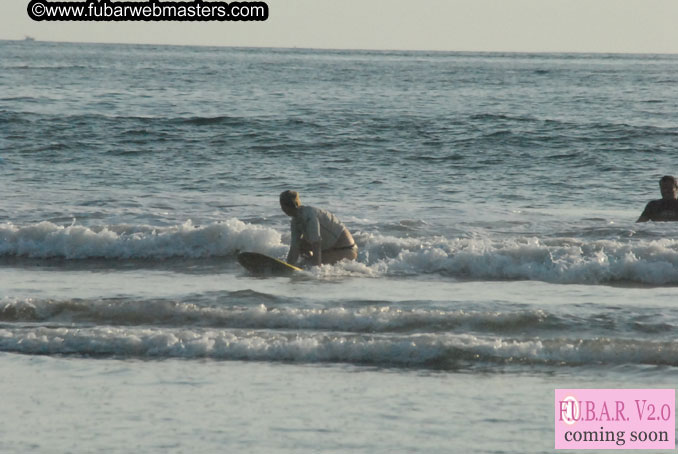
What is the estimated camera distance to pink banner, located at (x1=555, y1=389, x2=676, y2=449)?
693 centimetres

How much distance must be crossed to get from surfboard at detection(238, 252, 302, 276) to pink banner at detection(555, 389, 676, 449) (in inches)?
214

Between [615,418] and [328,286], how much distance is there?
204 inches

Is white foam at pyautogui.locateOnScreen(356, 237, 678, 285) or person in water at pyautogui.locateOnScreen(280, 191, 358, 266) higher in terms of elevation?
person in water at pyautogui.locateOnScreen(280, 191, 358, 266)

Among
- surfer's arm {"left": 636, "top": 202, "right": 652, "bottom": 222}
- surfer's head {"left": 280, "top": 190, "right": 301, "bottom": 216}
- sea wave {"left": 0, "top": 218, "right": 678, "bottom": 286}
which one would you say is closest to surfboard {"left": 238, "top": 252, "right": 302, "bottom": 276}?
sea wave {"left": 0, "top": 218, "right": 678, "bottom": 286}

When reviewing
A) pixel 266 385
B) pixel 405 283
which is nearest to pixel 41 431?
pixel 266 385

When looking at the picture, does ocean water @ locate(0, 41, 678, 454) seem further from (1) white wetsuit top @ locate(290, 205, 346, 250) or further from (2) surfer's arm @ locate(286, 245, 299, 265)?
(1) white wetsuit top @ locate(290, 205, 346, 250)

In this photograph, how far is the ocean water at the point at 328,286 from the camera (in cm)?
734

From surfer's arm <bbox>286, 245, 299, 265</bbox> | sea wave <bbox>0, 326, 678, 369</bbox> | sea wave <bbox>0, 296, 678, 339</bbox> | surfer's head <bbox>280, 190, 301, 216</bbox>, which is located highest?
surfer's head <bbox>280, 190, 301, 216</bbox>

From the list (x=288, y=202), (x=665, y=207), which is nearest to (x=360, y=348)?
(x=288, y=202)

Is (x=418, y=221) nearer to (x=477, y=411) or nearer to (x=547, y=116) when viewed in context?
(x=477, y=411)

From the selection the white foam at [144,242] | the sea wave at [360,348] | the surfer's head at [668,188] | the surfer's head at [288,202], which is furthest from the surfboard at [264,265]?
the surfer's head at [668,188]

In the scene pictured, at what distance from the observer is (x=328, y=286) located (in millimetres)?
12102

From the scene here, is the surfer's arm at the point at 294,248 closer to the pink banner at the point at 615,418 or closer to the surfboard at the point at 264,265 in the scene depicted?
the surfboard at the point at 264,265

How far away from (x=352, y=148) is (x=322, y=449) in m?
21.3
